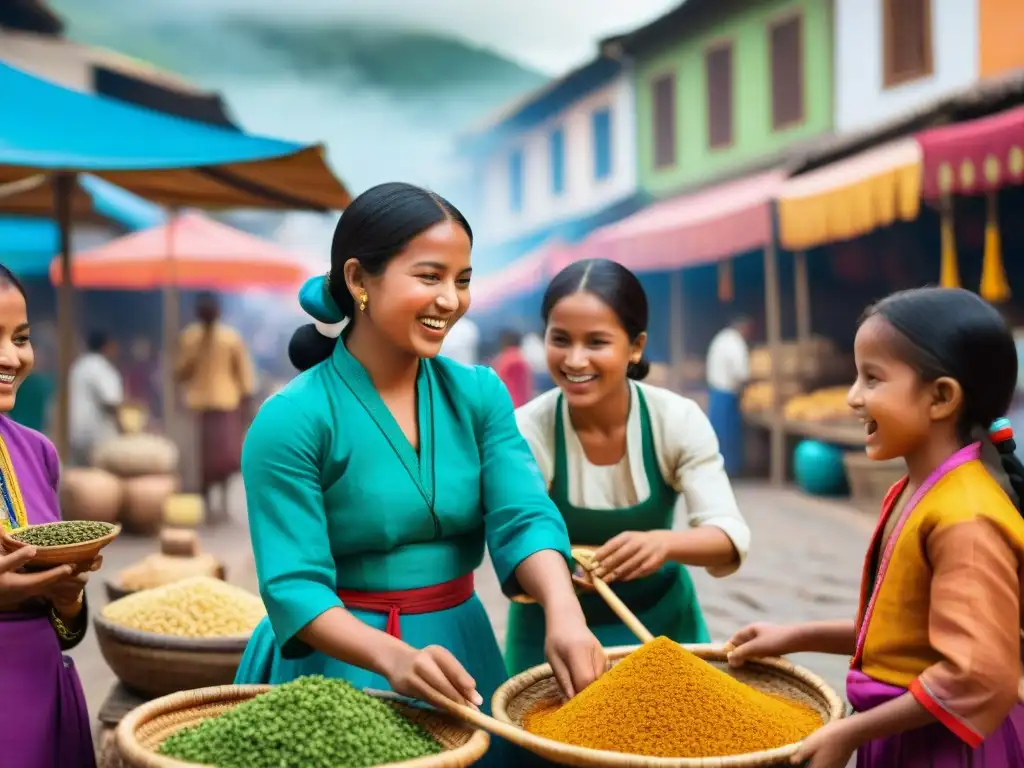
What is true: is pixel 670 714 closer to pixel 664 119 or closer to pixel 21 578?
pixel 21 578

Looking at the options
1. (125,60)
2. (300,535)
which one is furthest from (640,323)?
(125,60)

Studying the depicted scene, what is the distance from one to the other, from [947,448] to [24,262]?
11.3 m

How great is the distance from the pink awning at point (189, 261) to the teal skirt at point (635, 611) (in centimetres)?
809

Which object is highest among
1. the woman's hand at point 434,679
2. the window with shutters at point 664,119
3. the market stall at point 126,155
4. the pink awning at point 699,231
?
the window with shutters at point 664,119

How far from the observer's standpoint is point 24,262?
1117cm

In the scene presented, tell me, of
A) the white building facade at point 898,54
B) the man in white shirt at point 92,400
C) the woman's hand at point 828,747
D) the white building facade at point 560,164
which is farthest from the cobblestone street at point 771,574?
the white building facade at point 560,164

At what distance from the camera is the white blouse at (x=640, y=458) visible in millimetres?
2451

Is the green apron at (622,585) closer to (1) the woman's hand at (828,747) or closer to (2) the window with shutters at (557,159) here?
(1) the woman's hand at (828,747)

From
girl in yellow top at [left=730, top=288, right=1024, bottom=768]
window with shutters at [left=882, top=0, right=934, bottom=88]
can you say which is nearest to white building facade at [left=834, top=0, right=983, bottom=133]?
window with shutters at [left=882, top=0, right=934, bottom=88]

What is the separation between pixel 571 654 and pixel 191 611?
1490 millimetres

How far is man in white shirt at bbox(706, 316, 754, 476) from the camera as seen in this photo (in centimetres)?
1048

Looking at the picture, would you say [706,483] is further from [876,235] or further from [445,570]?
[876,235]

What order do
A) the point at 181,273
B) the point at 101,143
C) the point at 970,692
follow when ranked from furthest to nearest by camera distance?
the point at 181,273 → the point at 101,143 → the point at 970,692

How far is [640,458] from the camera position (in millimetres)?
2467
